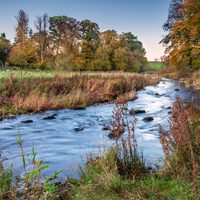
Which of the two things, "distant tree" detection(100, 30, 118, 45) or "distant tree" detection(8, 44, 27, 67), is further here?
"distant tree" detection(100, 30, 118, 45)

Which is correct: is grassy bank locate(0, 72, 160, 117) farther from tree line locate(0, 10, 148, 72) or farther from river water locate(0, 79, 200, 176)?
tree line locate(0, 10, 148, 72)

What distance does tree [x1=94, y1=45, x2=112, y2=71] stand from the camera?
3931 centimetres

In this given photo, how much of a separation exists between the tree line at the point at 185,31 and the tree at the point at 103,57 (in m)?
14.3

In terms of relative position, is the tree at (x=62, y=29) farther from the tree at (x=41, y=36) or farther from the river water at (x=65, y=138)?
the river water at (x=65, y=138)

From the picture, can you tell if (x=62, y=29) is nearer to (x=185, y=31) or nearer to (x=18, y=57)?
(x=18, y=57)

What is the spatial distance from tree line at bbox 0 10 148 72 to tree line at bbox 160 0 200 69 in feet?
49.6

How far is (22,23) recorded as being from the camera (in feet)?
149

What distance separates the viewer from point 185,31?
22.8m

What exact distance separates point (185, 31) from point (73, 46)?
84.2 feet

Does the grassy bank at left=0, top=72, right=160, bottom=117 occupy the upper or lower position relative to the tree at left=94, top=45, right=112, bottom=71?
lower

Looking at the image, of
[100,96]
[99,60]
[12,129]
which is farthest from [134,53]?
[12,129]

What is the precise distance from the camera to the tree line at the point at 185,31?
19.7 meters

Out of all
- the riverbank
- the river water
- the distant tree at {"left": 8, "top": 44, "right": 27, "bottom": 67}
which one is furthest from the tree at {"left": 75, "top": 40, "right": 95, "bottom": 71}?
the river water

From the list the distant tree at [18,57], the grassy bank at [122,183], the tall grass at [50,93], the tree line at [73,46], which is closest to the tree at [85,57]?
the tree line at [73,46]
